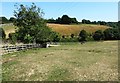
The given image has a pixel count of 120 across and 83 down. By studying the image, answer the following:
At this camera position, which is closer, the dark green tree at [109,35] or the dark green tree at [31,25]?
the dark green tree at [31,25]

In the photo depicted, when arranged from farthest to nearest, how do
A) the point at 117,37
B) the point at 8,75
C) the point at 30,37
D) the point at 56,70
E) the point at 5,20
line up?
the point at 5,20 → the point at 117,37 → the point at 30,37 → the point at 56,70 → the point at 8,75

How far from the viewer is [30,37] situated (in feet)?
252

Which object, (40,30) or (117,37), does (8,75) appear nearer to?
(40,30)

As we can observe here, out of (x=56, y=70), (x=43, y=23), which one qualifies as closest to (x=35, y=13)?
(x=43, y=23)

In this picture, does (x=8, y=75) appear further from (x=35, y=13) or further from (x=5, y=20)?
(x=5, y=20)

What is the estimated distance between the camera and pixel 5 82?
23.3 m

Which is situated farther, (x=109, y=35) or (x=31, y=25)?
(x=109, y=35)

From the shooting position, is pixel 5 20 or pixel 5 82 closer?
pixel 5 82

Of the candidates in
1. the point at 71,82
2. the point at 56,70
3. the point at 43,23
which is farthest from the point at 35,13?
the point at 71,82

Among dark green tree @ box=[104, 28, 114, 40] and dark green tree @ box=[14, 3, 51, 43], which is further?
dark green tree @ box=[104, 28, 114, 40]

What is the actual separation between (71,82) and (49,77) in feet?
8.63

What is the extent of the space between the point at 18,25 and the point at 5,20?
109 m

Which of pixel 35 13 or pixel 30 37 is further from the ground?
pixel 35 13

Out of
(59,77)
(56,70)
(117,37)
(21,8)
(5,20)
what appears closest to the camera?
(59,77)
